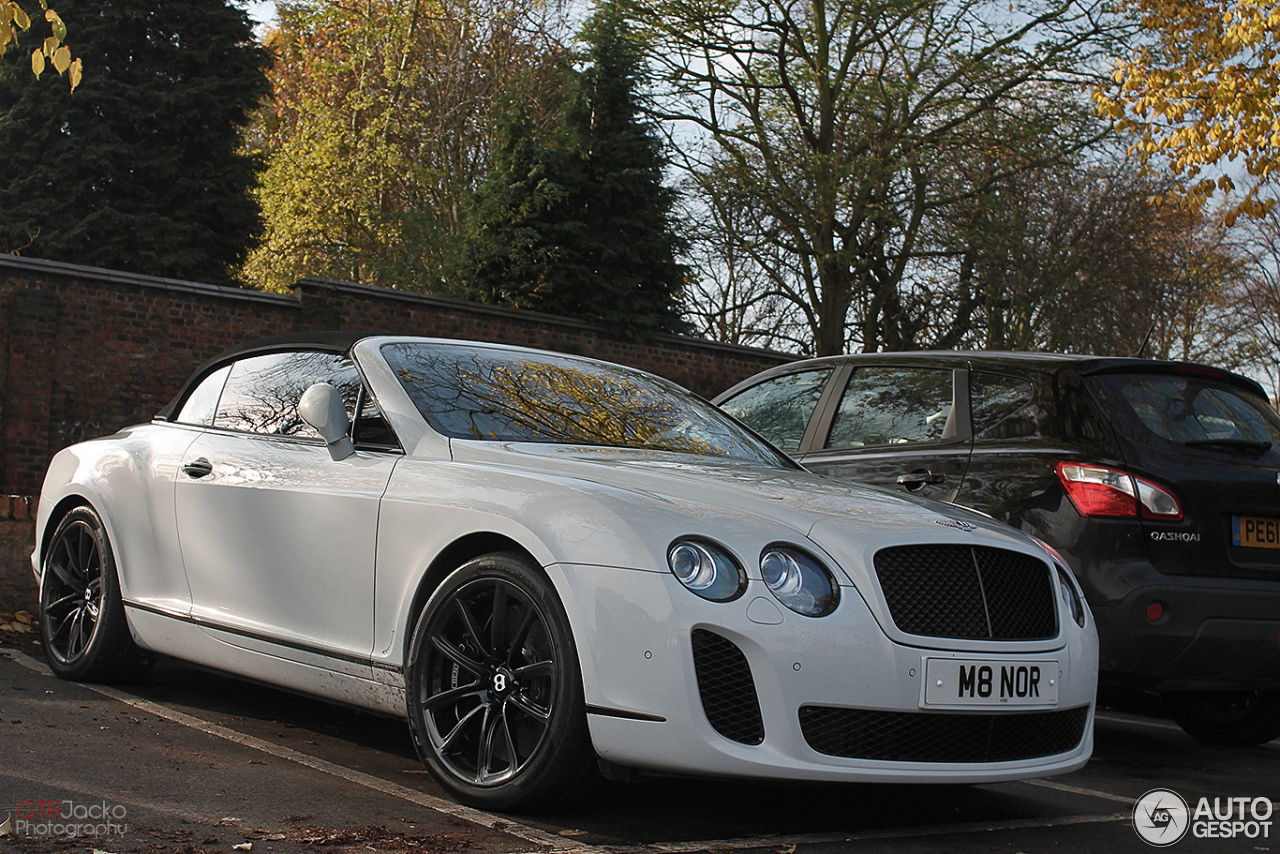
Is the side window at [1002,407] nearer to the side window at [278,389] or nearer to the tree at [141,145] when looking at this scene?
the side window at [278,389]

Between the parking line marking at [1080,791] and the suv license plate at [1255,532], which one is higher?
the suv license plate at [1255,532]

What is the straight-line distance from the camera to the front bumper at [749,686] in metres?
3.27

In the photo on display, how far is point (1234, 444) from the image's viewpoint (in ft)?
17.6

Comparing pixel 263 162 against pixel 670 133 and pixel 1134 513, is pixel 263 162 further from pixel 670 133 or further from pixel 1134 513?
pixel 1134 513

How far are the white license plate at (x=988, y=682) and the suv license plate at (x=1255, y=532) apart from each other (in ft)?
6.20

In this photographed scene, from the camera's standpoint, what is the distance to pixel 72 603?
18.6 ft

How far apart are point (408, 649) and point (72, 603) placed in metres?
2.51

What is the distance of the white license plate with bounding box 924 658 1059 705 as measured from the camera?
3434 millimetres

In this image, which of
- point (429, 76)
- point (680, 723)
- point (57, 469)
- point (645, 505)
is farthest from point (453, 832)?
point (429, 76)

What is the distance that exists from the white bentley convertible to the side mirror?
1 cm

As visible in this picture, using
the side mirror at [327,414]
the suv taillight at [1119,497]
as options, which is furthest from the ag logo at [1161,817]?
the side mirror at [327,414]

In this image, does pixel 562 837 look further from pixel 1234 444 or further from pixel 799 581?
pixel 1234 444

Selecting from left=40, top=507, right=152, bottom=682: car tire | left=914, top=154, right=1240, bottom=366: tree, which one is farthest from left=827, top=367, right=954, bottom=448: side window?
left=914, top=154, right=1240, bottom=366: tree

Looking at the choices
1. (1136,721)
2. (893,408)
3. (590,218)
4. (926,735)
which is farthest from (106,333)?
(926,735)
